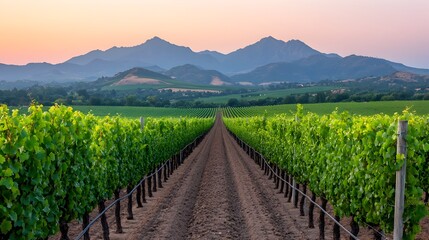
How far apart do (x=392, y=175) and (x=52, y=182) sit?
7.58m

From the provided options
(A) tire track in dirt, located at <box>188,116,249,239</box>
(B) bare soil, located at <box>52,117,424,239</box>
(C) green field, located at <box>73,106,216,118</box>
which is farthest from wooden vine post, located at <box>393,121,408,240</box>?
(C) green field, located at <box>73,106,216,118</box>

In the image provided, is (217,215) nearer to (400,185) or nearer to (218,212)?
(218,212)

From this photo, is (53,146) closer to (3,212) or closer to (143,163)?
(3,212)

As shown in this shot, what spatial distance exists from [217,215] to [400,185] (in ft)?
31.6

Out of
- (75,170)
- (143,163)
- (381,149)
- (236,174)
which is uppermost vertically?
(381,149)

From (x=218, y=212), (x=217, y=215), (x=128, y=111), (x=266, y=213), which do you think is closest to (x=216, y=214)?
(x=217, y=215)

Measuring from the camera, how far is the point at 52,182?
9.68 m

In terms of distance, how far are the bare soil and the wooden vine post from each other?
630cm

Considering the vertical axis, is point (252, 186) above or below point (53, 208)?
below

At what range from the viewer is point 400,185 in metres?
8.80

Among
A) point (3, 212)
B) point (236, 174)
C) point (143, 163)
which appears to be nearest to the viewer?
point (3, 212)

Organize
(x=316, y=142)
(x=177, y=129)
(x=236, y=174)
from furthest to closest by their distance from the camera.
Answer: (x=177, y=129) < (x=236, y=174) < (x=316, y=142)

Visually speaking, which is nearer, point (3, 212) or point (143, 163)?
point (3, 212)

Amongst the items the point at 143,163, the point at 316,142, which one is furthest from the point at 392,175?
the point at 143,163
